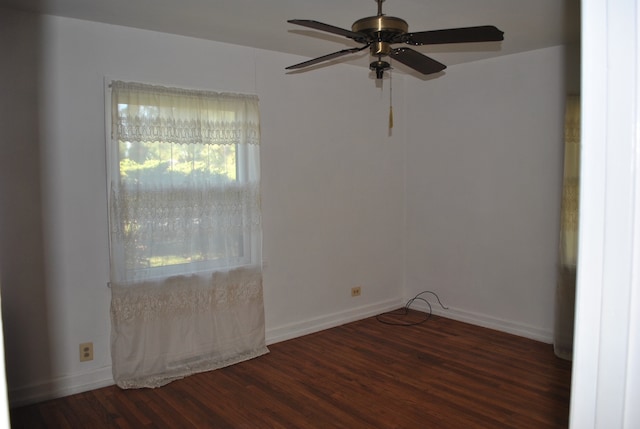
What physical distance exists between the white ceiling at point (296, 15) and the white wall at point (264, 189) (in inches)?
7.5

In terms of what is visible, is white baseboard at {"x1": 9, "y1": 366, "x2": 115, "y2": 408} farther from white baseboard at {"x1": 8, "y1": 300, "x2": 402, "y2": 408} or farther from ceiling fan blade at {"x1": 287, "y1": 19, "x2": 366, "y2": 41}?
ceiling fan blade at {"x1": 287, "y1": 19, "x2": 366, "y2": 41}

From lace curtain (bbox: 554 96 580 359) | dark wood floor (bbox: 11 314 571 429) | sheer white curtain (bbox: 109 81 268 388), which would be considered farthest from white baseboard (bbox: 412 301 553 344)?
sheer white curtain (bbox: 109 81 268 388)

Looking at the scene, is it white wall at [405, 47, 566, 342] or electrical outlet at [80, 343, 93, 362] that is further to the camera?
white wall at [405, 47, 566, 342]

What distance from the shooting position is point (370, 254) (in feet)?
16.8

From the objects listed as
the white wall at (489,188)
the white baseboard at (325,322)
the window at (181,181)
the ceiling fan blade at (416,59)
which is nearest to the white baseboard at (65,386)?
the white baseboard at (325,322)

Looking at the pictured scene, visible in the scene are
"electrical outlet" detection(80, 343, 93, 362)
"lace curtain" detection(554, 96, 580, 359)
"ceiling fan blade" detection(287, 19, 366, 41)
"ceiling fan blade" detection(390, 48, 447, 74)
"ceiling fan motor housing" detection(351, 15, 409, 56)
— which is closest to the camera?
"ceiling fan blade" detection(287, 19, 366, 41)

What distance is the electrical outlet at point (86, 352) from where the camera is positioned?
335cm

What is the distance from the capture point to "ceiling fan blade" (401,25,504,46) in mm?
2338

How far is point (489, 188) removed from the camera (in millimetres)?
4711

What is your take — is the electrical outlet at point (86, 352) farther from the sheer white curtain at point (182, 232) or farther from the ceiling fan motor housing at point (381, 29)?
the ceiling fan motor housing at point (381, 29)

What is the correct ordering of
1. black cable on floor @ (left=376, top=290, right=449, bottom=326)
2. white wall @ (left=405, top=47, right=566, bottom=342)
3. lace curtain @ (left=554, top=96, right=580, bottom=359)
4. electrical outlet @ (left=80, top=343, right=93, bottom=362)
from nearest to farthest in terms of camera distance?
electrical outlet @ (left=80, top=343, right=93, bottom=362) → lace curtain @ (left=554, top=96, right=580, bottom=359) → white wall @ (left=405, top=47, right=566, bottom=342) → black cable on floor @ (left=376, top=290, right=449, bottom=326)

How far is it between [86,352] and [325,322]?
7.13 feet

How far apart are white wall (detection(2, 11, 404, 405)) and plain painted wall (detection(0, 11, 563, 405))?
11 mm

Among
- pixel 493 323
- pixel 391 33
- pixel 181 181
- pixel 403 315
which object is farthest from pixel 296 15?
pixel 493 323
